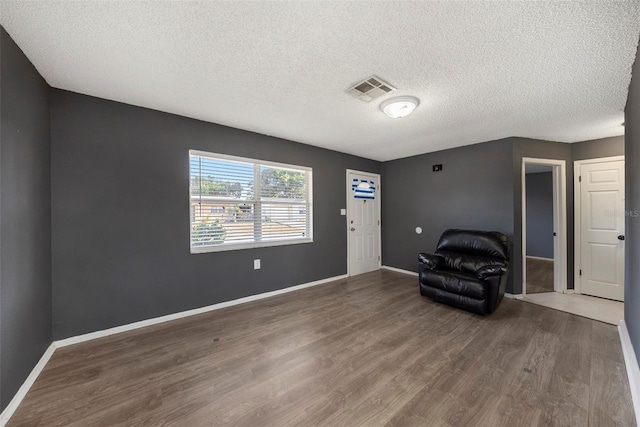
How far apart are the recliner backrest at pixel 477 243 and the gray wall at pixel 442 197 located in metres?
0.43

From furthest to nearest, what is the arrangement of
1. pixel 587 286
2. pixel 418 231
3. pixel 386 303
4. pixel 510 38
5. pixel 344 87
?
pixel 418 231 → pixel 587 286 → pixel 386 303 → pixel 344 87 → pixel 510 38

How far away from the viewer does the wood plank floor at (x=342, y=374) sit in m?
1.50

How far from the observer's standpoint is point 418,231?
4.72 meters

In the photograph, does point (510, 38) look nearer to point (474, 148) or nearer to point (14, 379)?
point (474, 148)

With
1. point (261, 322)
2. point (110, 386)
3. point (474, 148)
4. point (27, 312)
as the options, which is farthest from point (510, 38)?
point (27, 312)

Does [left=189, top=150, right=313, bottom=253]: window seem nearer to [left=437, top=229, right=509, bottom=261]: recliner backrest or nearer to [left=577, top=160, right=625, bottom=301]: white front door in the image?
[left=437, top=229, right=509, bottom=261]: recliner backrest

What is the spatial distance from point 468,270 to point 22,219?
14.9 feet

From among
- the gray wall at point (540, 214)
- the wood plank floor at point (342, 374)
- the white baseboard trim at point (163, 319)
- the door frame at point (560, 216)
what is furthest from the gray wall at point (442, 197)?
the gray wall at point (540, 214)

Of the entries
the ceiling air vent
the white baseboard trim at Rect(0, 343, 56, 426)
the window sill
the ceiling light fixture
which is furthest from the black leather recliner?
the white baseboard trim at Rect(0, 343, 56, 426)

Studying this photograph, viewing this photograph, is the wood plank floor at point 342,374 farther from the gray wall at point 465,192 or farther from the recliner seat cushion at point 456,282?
the gray wall at point 465,192

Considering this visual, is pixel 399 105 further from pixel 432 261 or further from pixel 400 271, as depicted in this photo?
pixel 400 271

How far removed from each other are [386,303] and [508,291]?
1961mm

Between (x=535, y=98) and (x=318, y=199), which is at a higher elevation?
(x=535, y=98)

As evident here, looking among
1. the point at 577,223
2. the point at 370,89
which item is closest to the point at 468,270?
the point at 577,223
